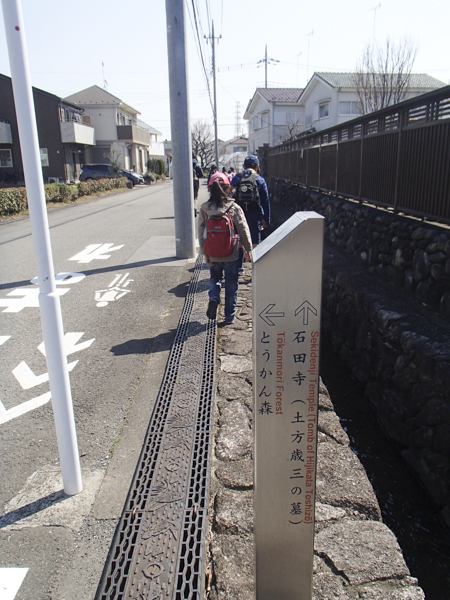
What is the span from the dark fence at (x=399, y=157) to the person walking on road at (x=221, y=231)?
221 cm

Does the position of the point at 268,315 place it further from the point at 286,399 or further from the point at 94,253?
the point at 94,253

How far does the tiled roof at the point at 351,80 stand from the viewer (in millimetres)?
27336

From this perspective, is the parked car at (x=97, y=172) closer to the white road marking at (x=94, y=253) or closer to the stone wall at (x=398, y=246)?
the white road marking at (x=94, y=253)

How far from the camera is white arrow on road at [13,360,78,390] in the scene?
4.02m

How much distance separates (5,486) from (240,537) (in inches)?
58.2

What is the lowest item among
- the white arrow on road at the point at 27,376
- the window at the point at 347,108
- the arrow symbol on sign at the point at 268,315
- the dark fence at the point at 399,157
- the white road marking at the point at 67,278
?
the white arrow on road at the point at 27,376

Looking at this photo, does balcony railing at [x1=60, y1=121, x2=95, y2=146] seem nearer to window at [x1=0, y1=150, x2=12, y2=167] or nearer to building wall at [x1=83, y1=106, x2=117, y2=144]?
window at [x1=0, y1=150, x2=12, y2=167]

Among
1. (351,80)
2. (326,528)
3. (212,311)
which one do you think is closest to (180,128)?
(212,311)

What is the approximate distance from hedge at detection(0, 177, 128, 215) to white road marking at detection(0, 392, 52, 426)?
14.1 metres

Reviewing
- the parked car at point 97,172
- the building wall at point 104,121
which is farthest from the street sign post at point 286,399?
the building wall at point 104,121

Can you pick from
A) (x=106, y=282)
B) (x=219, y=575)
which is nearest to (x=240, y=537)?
(x=219, y=575)

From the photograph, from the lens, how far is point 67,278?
751 cm

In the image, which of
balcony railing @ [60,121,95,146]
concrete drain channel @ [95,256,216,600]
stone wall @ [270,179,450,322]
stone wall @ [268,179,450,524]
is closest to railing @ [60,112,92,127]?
balcony railing @ [60,121,95,146]

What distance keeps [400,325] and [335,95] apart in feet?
92.7
